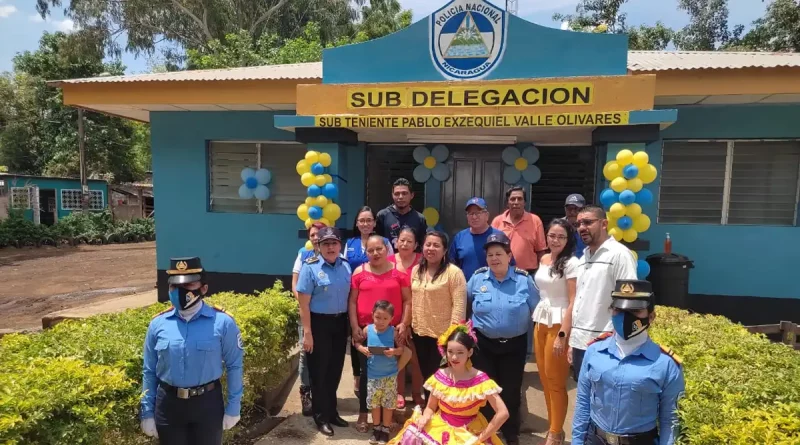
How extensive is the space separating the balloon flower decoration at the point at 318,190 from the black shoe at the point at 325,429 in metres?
2.50

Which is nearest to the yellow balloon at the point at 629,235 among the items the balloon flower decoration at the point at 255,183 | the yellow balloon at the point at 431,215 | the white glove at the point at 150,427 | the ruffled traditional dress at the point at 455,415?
the yellow balloon at the point at 431,215

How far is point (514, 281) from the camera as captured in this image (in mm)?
3508

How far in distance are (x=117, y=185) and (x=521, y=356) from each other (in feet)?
87.7

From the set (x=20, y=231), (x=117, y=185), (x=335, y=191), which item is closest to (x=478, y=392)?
(x=335, y=191)

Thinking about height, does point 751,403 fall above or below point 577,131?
below

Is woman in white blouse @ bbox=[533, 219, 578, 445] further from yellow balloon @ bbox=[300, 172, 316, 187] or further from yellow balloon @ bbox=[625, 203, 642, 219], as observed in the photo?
yellow balloon @ bbox=[300, 172, 316, 187]

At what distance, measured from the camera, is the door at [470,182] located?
7062mm

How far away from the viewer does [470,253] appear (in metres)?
4.13

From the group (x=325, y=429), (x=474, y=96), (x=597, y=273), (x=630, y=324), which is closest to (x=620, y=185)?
(x=474, y=96)

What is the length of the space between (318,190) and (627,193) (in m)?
3.37

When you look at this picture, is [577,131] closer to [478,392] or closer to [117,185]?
[478,392]

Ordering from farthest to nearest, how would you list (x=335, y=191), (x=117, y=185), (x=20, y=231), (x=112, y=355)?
(x=117, y=185) < (x=20, y=231) < (x=335, y=191) < (x=112, y=355)

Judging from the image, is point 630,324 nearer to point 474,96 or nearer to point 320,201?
point 474,96

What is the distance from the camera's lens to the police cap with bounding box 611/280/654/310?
2.16 metres
